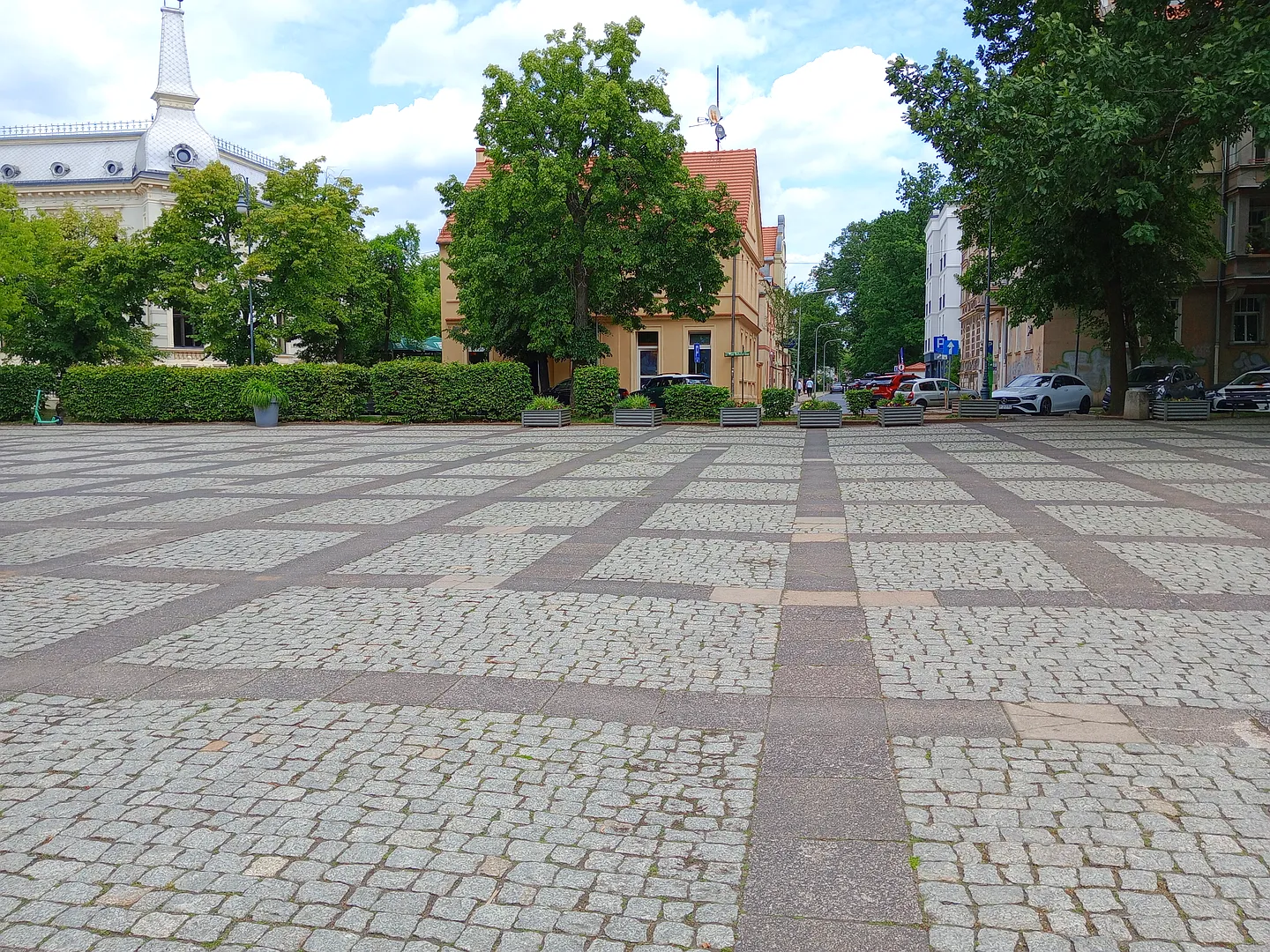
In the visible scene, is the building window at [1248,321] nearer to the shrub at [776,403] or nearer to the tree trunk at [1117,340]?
the tree trunk at [1117,340]

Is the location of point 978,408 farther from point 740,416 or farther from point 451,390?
point 451,390

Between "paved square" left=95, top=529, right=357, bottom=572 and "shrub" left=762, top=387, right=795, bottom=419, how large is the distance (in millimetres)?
21384

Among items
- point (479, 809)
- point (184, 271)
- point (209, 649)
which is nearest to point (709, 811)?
point (479, 809)

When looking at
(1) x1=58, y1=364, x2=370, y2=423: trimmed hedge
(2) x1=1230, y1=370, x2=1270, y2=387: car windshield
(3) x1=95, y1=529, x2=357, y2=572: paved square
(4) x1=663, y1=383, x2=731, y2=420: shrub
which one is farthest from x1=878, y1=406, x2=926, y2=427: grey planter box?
(3) x1=95, y1=529, x2=357, y2=572: paved square

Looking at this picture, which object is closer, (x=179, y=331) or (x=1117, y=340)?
(x=1117, y=340)

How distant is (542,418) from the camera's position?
2895 cm

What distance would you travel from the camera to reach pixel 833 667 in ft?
18.2

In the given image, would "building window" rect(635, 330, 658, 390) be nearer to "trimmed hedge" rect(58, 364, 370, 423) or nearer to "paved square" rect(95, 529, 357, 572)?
"trimmed hedge" rect(58, 364, 370, 423)

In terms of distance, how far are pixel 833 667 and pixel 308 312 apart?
36.1m

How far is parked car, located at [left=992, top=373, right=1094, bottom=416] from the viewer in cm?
3459

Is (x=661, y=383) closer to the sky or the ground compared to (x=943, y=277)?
closer to the ground

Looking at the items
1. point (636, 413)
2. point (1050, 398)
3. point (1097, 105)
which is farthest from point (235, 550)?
point (1050, 398)

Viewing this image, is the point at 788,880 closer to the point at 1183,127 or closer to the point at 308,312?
the point at 1183,127

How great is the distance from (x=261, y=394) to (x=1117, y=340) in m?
28.1
